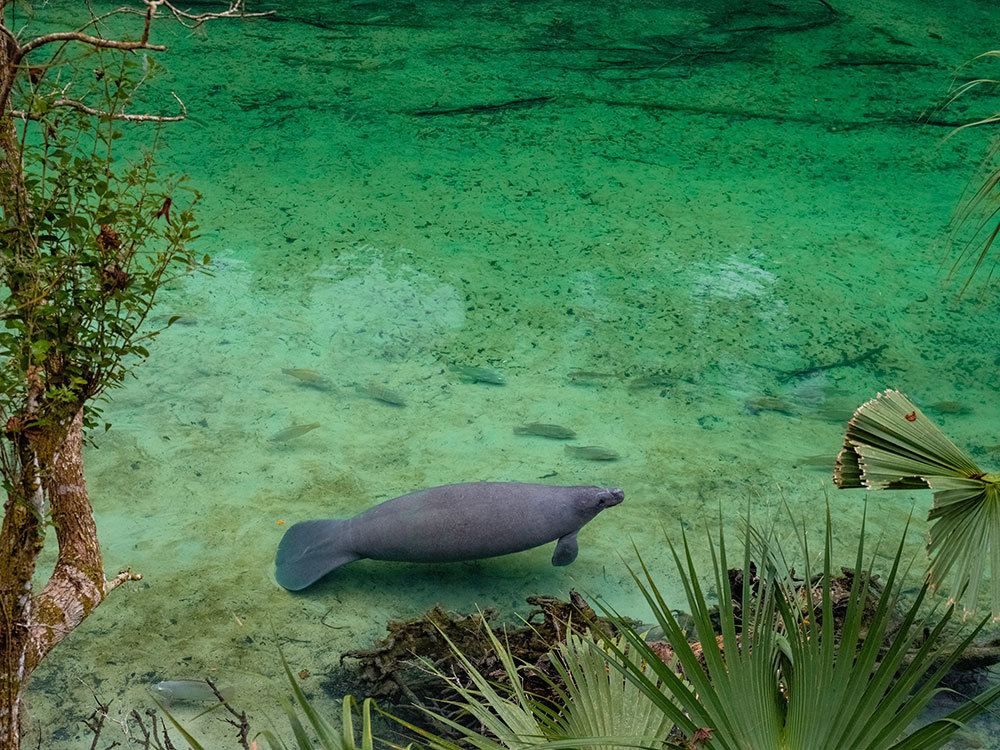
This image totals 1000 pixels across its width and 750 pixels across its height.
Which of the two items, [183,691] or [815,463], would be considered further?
[815,463]

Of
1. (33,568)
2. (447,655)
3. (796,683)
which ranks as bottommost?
(447,655)

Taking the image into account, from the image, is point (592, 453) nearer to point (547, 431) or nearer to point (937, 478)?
point (547, 431)

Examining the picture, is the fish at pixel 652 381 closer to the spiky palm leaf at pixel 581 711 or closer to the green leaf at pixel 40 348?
the spiky palm leaf at pixel 581 711

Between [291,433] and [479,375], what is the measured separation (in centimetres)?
111

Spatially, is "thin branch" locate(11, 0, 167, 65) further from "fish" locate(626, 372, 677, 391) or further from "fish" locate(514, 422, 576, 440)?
"fish" locate(626, 372, 677, 391)

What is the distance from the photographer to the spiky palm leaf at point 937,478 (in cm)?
232

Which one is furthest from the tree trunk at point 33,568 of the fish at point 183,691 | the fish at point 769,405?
the fish at point 769,405

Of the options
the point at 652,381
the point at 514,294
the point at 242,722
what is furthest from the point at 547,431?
the point at 242,722

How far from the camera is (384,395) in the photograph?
17.5ft

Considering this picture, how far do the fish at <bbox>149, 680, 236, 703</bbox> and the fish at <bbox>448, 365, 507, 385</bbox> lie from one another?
246 cm

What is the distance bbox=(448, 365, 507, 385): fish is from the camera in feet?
18.1

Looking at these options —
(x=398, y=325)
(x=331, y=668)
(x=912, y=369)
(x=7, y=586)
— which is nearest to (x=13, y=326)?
(x=7, y=586)

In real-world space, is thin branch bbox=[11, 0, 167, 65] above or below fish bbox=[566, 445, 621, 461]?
above

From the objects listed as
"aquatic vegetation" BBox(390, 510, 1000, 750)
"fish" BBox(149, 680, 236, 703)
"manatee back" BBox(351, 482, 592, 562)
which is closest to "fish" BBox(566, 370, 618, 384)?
"manatee back" BBox(351, 482, 592, 562)
